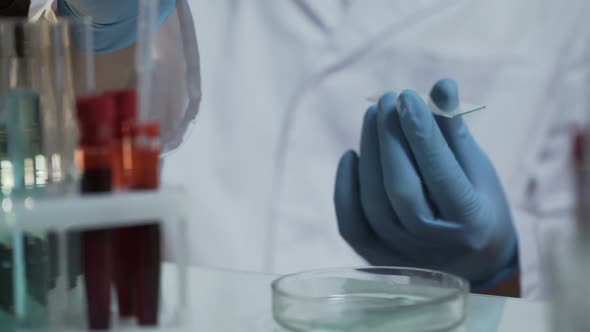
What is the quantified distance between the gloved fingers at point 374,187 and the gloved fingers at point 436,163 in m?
0.06

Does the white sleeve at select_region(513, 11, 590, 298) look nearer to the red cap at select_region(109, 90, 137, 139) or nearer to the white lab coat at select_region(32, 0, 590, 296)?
the white lab coat at select_region(32, 0, 590, 296)

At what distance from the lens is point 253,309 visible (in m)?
0.48

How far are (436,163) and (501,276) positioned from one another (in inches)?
9.5

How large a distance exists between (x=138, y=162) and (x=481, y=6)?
70 cm

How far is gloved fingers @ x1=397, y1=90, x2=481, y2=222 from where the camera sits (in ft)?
2.27

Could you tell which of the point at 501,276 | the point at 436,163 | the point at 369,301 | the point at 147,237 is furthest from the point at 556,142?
the point at 147,237

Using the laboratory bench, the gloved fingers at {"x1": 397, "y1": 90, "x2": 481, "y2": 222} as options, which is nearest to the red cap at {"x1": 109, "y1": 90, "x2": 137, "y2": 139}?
the laboratory bench

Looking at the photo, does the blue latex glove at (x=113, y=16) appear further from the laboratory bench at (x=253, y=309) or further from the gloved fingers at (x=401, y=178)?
the laboratory bench at (x=253, y=309)

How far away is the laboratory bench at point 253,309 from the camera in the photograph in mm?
437

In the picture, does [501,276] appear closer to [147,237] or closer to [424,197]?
[424,197]

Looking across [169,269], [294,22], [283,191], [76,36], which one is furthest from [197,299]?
[294,22]

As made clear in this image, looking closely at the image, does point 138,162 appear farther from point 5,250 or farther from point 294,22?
point 294,22

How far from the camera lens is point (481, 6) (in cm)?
95

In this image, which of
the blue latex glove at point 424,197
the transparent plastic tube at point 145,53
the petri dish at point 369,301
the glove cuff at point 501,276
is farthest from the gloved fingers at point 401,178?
the transparent plastic tube at point 145,53
